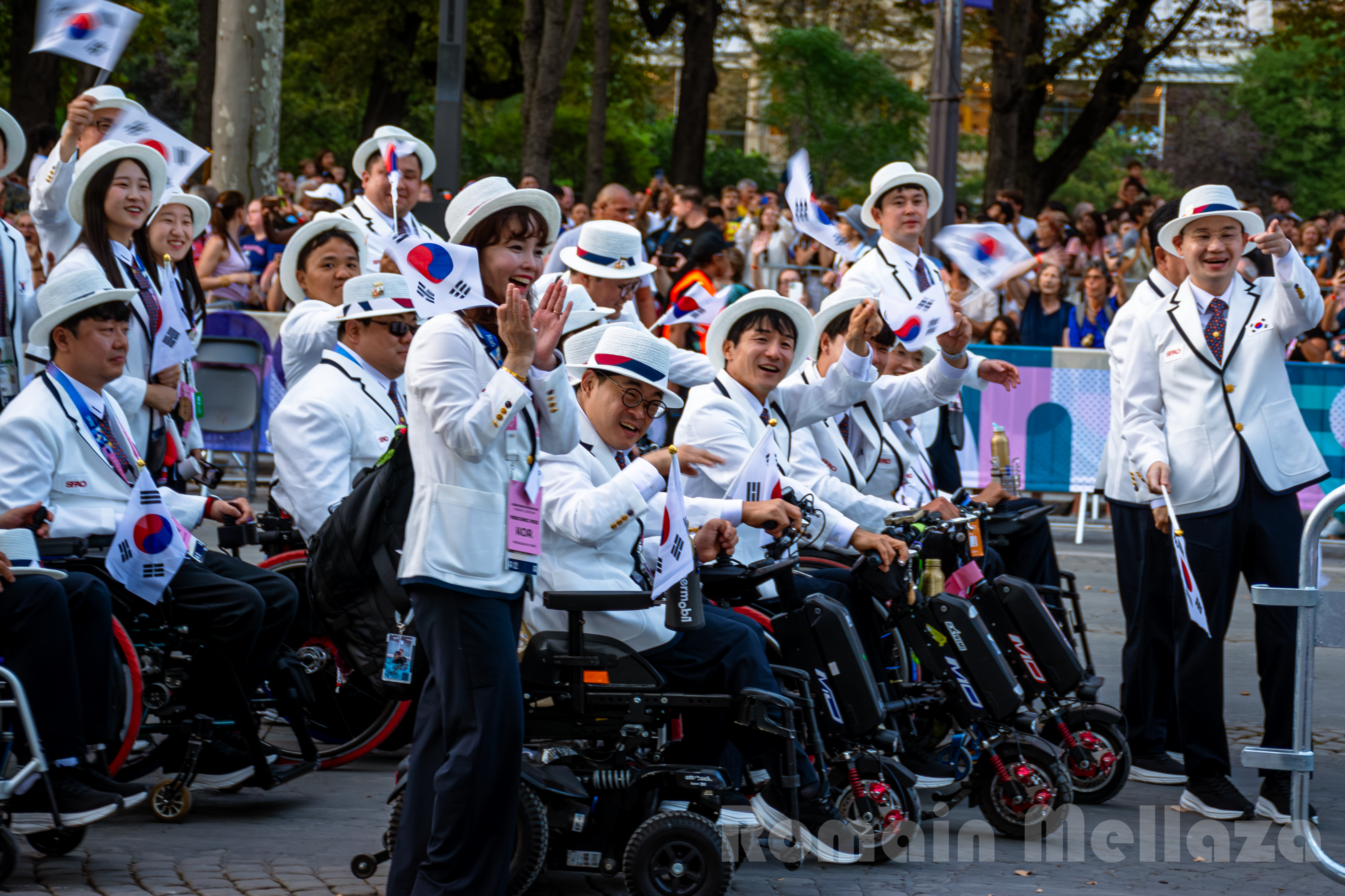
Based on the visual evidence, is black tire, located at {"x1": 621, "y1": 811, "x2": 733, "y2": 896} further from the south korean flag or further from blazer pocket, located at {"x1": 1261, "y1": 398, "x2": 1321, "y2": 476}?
blazer pocket, located at {"x1": 1261, "y1": 398, "x2": 1321, "y2": 476}

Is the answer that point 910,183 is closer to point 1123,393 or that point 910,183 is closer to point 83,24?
point 1123,393

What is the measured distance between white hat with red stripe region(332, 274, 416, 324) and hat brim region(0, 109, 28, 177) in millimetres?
1423

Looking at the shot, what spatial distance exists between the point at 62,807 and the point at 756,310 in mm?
2916

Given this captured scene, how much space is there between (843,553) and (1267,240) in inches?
72.3

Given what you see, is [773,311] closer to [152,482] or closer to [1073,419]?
[152,482]

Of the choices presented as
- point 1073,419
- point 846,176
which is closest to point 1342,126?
point 846,176

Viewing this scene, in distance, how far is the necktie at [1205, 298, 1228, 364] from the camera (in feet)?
19.4

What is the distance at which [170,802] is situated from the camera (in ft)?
17.5

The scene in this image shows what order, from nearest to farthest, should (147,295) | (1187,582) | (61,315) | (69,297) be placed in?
(61,315), (69,297), (1187,582), (147,295)

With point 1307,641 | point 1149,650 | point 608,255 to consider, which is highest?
point 608,255

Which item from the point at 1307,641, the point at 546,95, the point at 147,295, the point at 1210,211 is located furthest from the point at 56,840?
the point at 546,95

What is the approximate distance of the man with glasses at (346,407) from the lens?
595cm

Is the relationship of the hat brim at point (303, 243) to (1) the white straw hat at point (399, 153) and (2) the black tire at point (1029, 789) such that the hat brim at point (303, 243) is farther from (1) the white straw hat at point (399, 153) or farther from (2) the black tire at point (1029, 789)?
(2) the black tire at point (1029, 789)

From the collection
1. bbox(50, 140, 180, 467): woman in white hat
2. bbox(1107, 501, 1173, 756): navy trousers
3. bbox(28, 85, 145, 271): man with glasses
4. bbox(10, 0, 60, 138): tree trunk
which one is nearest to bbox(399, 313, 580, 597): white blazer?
bbox(50, 140, 180, 467): woman in white hat
